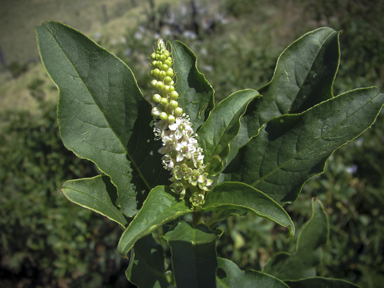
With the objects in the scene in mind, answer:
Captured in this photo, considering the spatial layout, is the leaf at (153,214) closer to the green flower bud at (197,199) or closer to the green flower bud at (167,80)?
the green flower bud at (197,199)

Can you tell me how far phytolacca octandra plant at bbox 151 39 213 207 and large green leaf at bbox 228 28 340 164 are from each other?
0.91ft

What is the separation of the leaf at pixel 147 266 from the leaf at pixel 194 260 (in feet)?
0.91

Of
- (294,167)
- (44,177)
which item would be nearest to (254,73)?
(44,177)

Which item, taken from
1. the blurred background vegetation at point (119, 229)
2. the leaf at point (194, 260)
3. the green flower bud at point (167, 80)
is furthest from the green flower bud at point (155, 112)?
the blurred background vegetation at point (119, 229)

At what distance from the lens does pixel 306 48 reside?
4.45 ft

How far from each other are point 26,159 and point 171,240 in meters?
3.36

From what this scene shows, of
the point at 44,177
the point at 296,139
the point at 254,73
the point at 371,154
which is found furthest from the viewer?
the point at 254,73

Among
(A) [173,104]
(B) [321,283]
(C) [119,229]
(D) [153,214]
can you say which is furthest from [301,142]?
(C) [119,229]

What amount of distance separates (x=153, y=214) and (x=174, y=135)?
313 mm

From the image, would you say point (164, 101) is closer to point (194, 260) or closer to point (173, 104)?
point (173, 104)

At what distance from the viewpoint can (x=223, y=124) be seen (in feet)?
4.02

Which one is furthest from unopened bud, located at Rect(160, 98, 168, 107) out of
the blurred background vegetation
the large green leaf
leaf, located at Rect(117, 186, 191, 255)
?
the blurred background vegetation

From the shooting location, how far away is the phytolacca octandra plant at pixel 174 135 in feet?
3.65

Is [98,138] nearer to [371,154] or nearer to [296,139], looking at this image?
[296,139]
